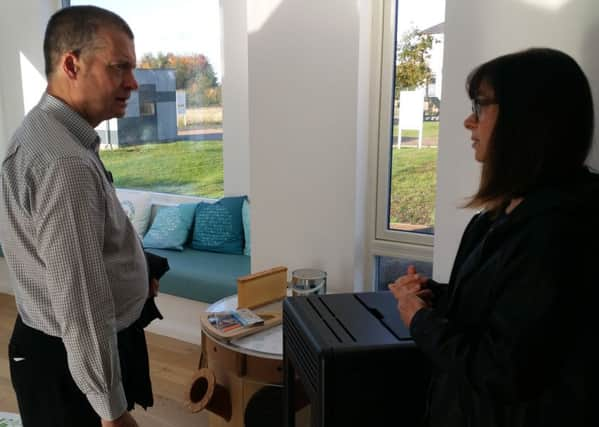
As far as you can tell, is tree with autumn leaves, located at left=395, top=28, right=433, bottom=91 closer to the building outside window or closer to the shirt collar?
the building outside window

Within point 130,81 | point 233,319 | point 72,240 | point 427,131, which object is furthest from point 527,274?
point 427,131

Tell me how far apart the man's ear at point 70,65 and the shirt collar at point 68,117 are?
0.07 metres

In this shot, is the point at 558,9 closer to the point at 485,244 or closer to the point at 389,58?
the point at 485,244

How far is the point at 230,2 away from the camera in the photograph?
3.43 metres

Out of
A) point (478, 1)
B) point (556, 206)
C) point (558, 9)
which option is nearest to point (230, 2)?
point (478, 1)

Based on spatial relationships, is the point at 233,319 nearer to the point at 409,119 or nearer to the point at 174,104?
the point at 409,119

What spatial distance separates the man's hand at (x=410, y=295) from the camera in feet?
3.51

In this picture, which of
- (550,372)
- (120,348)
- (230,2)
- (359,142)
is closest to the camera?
(550,372)

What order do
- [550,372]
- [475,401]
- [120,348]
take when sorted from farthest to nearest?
[120,348] → [475,401] → [550,372]

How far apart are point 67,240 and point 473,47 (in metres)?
1.15

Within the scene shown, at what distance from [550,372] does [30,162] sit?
41.7 inches

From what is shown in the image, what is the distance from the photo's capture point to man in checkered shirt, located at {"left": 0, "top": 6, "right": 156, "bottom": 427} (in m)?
1.14

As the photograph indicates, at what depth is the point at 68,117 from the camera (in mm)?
1256

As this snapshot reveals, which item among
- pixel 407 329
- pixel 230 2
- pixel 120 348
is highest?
pixel 230 2
